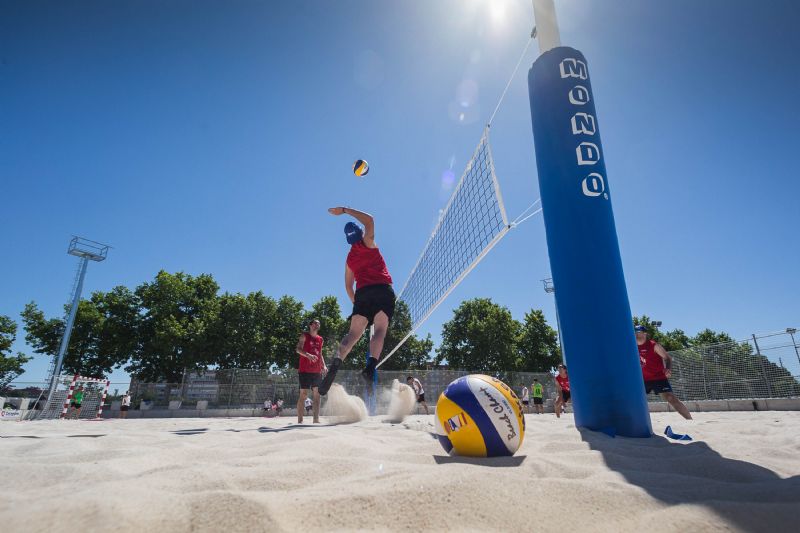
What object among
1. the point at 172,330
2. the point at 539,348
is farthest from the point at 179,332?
the point at 539,348

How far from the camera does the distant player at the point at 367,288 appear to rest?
429 cm

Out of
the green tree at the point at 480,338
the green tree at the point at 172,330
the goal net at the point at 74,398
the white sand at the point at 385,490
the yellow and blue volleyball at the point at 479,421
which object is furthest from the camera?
the green tree at the point at 480,338

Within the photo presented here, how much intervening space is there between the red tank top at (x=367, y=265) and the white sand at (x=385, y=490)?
7.14 feet

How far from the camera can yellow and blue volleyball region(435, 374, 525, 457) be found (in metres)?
2.32

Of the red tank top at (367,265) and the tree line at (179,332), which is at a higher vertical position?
the tree line at (179,332)

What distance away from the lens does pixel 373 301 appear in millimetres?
4336

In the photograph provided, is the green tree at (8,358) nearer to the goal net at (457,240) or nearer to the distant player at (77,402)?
the distant player at (77,402)

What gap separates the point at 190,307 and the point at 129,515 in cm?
3239

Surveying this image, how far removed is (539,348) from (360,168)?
31949 millimetres

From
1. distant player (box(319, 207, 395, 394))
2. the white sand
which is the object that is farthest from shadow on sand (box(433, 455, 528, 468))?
distant player (box(319, 207, 395, 394))

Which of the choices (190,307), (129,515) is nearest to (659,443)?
(129,515)

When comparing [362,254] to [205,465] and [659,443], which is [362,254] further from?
[659,443]

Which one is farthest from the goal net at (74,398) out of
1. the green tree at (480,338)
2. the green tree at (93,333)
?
the green tree at (480,338)

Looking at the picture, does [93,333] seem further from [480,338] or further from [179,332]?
[480,338]
